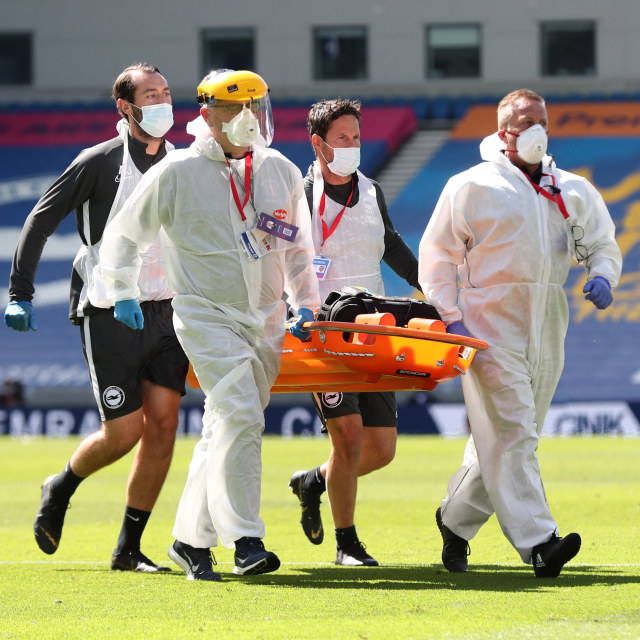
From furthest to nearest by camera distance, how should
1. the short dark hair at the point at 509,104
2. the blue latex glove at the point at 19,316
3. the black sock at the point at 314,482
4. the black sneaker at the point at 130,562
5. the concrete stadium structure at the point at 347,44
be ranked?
1. the concrete stadium structure at the point at 347,44
2. the black sock at the point at 314,482
3. the black sneaker at the point at 130,562
4. the blue latex glove at the point at 19,316
5. the short dark hair at the point at 509,104

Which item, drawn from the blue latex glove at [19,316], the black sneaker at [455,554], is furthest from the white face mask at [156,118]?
the black sneaker at [455,554]

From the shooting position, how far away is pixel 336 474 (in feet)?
22.9

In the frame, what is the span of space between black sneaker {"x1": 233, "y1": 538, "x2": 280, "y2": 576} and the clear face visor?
5.68 ft

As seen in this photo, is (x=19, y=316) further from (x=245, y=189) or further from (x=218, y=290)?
(x=245, y=189)

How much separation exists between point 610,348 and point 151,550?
68.1 ft

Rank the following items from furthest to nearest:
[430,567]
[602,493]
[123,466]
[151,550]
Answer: [123,466]
[602,493]
[151,550]
[430,567]

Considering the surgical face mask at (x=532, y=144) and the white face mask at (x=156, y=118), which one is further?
the white face mask at (x=156, y=118)

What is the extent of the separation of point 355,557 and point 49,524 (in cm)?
156

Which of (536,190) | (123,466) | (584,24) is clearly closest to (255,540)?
(536,190)

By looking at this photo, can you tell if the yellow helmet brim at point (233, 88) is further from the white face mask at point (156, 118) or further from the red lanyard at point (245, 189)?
the white face mask at point (156, 118)

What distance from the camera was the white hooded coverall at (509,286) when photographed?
19.9ft

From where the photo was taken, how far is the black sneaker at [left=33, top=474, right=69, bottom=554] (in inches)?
271

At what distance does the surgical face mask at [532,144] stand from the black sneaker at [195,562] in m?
2.27

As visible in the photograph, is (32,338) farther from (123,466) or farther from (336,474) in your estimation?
(336,474)
